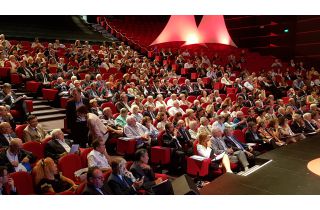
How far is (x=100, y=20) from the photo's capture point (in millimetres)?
15312

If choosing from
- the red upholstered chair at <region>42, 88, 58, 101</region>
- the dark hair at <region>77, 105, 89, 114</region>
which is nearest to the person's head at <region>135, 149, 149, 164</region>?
the dark hair at <region>77, 105, 89, 114</region>

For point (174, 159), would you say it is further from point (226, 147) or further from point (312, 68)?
point (312, 68)

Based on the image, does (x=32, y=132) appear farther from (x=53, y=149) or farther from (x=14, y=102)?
(x=14, y=102)

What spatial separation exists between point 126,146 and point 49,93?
8.65ft

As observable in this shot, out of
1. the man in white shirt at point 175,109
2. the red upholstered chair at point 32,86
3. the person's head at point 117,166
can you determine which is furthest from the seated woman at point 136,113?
the person's head at point 117,166

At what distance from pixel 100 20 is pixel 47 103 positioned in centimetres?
925

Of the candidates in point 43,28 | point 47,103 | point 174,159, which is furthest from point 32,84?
point 43,28

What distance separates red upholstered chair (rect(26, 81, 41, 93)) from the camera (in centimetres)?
691

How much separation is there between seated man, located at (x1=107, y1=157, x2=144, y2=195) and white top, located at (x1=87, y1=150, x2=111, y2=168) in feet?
1.58

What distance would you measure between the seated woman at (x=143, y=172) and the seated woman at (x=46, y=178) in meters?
0.69

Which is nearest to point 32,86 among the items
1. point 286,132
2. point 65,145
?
point 65,145

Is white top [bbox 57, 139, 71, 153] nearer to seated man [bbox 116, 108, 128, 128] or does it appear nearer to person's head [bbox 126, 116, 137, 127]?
person's head [bbox 126, 116, 137, 127]

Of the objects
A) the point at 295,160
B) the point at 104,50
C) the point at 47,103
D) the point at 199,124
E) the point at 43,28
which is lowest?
the point at 295,160
